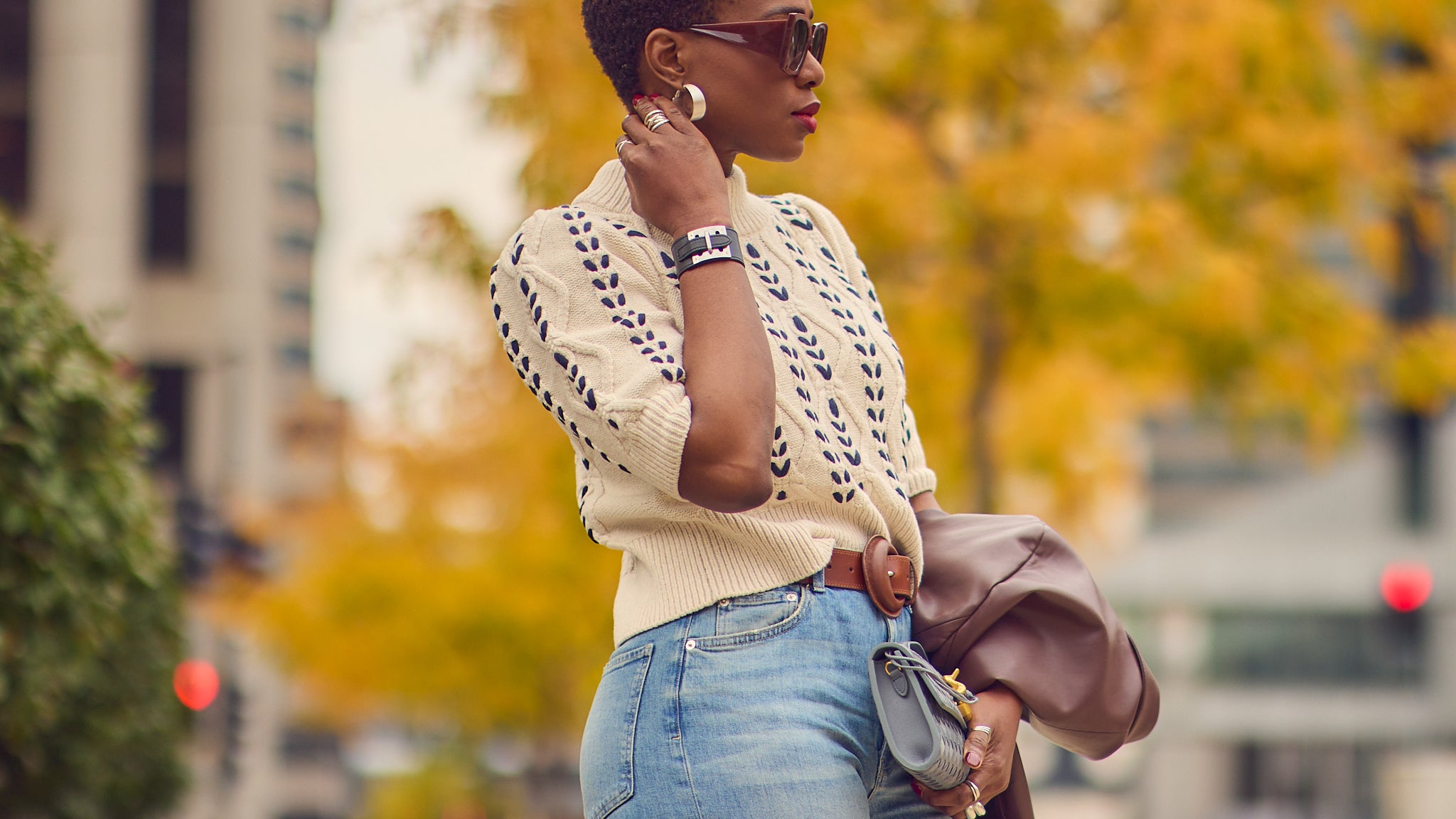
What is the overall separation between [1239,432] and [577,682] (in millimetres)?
17615

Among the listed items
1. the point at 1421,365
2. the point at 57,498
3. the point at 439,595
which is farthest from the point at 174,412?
the point at 57,498

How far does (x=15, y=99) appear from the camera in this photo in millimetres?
20969

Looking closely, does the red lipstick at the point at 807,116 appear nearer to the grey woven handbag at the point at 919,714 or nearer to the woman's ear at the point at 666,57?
the woman's ear at the point at 666,57

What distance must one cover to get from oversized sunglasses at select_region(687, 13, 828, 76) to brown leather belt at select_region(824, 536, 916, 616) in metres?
0.72

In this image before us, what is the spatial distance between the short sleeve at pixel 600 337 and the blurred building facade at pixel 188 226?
971 centimetres

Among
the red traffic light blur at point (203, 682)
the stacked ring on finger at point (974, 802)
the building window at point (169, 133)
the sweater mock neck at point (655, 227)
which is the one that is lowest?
the stacked ring on finger at point (974, 802)

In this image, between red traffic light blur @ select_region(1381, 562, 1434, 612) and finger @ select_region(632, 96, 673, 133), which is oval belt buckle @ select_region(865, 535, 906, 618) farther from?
red traffic light blur @ select_region(1381, 562, 1434, 612)

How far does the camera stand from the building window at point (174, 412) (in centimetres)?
2920

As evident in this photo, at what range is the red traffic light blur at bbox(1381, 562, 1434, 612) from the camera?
19812mm

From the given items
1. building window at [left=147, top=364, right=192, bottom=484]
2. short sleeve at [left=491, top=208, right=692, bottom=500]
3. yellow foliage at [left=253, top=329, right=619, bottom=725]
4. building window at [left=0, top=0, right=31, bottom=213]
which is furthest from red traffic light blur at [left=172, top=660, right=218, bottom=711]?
short sleeve at [left=491, top=208, right=692, bottom=500]

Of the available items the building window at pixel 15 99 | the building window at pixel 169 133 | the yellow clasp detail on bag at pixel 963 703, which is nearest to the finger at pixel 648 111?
the yellow clasp detail on bag at pixel 963 703

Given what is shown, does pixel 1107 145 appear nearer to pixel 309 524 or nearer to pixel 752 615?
pixel 752 615

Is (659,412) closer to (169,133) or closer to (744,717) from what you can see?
(744,717)

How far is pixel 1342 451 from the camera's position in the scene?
36.2 feet
